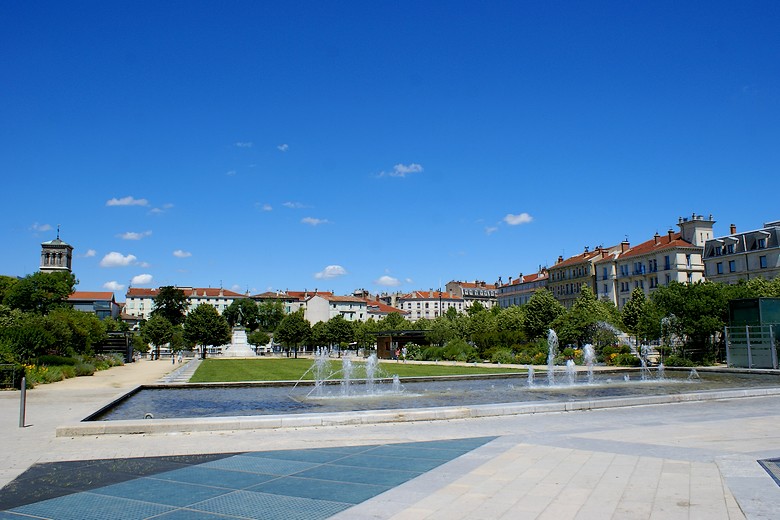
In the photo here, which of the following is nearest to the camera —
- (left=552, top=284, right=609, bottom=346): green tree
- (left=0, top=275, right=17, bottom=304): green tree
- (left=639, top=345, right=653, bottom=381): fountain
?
(left=639, top=345, right=653, bottom=381): fountain

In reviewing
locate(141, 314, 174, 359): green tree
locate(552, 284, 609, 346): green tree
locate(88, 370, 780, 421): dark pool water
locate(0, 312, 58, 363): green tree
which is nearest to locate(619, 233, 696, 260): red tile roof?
locate(552, 284, 609, 346): green tree

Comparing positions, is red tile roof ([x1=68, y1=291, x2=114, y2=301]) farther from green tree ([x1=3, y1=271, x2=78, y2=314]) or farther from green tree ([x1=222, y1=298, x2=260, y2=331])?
green tree ([x1=3, y1=271, x2=78, y2=314])

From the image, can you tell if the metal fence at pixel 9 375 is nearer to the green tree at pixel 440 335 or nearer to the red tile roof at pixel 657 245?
the green tree at pixel 440 335

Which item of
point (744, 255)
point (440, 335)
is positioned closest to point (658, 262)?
point (744, 255)

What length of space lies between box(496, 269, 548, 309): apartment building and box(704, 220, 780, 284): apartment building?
38684 mm

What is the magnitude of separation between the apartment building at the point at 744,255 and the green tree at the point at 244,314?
9722 cm

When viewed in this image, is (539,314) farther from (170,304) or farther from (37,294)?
(170,304)

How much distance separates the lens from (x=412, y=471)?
24.8 ft

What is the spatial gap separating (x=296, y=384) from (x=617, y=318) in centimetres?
4658

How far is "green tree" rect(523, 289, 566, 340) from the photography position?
60125 mm

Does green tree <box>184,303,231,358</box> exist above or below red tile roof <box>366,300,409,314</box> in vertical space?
below

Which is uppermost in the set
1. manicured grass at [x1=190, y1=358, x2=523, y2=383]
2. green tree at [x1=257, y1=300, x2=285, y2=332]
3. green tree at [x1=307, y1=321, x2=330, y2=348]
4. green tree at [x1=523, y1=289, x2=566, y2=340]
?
green tree at [x1=257, y1=300, x2=285, y2=332]

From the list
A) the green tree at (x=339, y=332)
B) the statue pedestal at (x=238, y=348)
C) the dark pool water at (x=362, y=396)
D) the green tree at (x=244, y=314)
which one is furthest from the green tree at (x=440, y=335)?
the green tree at (x=244, y=314)

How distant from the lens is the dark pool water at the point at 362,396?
16.1 meters
